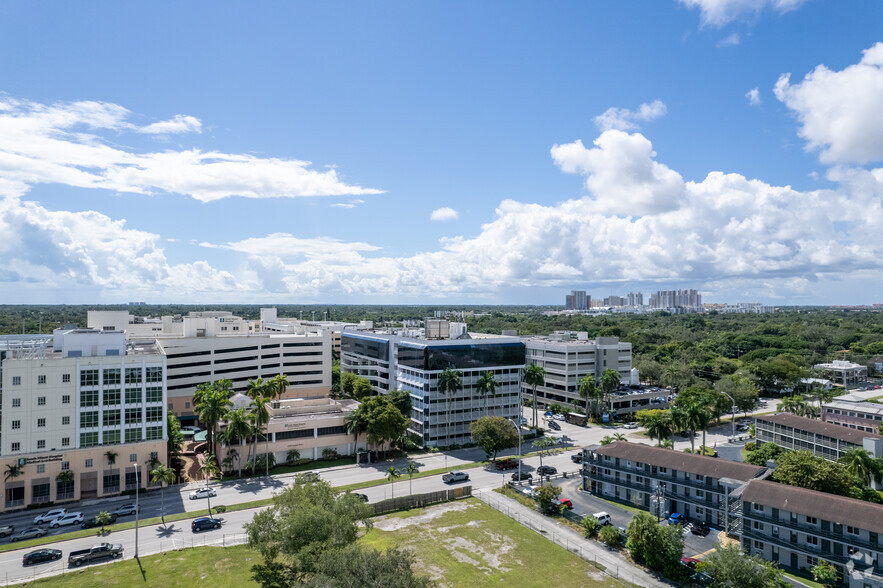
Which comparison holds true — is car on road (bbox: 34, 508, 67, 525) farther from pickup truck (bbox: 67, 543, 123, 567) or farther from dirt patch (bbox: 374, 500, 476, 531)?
dirt patch (bbox: 374, 500, 476, 531)

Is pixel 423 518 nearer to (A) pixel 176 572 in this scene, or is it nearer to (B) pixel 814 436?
(A) pixel 176 572

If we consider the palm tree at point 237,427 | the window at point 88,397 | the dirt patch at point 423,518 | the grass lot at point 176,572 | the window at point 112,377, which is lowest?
the dirt patch at point 423,518

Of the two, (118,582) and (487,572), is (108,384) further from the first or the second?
(487,572)

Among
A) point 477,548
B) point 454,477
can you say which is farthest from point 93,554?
point 454,477

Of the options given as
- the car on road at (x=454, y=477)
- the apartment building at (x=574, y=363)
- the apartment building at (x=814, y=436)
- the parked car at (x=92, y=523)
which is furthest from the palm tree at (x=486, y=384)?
the parked car at (x=92, y=523)

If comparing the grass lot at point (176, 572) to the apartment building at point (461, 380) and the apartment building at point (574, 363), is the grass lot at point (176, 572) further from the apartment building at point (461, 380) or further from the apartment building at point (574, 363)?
the apartment building at point (574, 363)

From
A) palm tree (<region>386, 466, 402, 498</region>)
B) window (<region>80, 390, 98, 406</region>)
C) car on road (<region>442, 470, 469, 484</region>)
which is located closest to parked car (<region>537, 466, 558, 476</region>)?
car on road (<region>442, 470, 469, 484</region>)

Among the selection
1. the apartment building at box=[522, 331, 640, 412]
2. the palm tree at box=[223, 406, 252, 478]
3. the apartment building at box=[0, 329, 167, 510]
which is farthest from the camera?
the apartment building at box=[522, 331, 640, 412]
